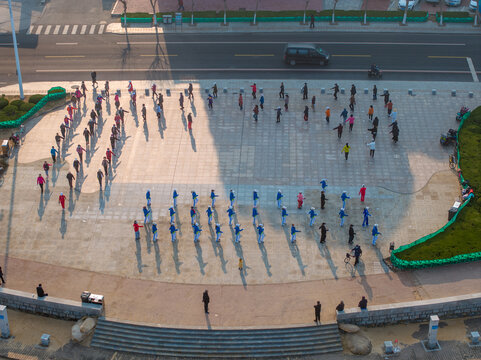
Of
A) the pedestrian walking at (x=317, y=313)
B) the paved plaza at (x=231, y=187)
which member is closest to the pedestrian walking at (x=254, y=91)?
the paved plaza at (x=231, y=187)

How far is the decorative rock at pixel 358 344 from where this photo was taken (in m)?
45.3

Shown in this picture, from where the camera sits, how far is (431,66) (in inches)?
3007

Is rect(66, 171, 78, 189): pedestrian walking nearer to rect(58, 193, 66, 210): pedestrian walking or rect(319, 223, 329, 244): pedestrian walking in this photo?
rect(58, 193, 66, 210): pedestrian walking

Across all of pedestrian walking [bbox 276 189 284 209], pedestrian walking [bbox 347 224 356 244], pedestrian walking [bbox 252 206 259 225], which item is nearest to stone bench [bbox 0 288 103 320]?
pedestrian walking [bbox 252 206 259 225]

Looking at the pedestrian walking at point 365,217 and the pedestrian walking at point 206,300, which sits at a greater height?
the pedestrian walking at point 365,217

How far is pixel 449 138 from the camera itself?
208 ft

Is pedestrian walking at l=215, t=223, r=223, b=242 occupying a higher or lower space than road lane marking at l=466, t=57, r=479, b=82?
lower

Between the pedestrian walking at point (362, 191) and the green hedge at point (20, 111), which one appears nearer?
the pedestrian walking at point (362, 191)

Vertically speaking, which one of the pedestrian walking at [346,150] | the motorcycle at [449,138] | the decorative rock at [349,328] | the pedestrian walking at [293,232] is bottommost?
the decorative rock at [349,328]

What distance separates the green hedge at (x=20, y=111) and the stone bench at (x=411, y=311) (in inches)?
1371

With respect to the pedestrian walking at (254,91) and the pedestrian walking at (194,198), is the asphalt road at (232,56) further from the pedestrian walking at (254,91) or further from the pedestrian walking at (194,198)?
the pedestrian walking at (194,198)

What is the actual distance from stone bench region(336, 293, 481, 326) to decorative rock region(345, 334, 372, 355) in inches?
39.1

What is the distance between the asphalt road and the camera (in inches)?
2980

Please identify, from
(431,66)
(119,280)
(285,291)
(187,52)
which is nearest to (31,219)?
(119,280)
